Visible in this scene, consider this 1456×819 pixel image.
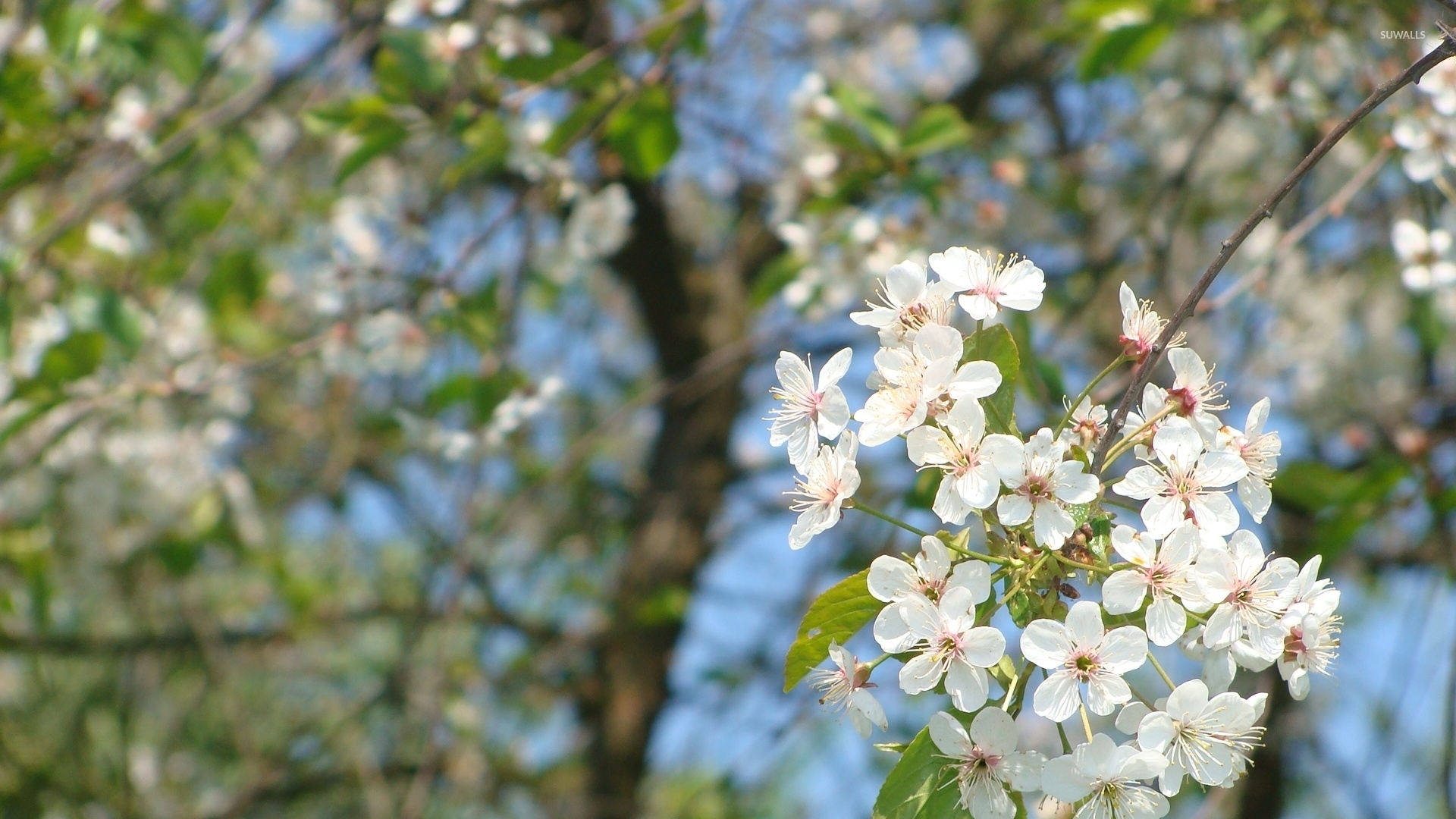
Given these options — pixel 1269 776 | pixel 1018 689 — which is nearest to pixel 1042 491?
pixel 1018 689

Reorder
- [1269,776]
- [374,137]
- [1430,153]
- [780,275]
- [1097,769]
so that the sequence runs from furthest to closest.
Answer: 1. [1269,776]
2. [780,275]
3. [374,137]
4. [1430,153]
5. [1097,769]

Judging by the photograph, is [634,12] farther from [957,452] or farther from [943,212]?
[957,452]

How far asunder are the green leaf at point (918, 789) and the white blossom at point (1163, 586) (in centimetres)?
19

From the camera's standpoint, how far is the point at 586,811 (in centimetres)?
323

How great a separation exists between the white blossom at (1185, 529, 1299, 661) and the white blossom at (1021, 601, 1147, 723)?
0.06 meters

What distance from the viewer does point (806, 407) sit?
111 centimetres

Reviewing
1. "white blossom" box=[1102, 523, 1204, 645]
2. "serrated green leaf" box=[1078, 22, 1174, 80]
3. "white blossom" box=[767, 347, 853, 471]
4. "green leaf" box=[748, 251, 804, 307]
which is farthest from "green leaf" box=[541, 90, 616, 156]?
"white blossom" box=[1102, 523, 1204, 645]

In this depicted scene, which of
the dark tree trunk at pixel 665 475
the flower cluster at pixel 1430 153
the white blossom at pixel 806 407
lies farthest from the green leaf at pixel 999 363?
the dark tree trunk at pixel 665 475

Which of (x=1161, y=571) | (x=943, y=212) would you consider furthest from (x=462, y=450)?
(x=1161, y=571)

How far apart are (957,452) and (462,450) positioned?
56.9 inches

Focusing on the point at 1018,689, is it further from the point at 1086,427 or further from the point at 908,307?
the point at 908,307

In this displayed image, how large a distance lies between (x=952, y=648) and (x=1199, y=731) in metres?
0.23

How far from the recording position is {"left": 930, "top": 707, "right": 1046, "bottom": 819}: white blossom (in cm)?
93

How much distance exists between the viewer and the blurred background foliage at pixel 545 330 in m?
2.12
